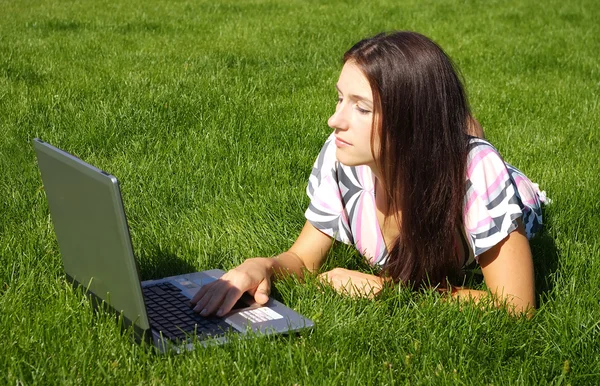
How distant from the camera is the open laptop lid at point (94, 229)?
2066 millimetres

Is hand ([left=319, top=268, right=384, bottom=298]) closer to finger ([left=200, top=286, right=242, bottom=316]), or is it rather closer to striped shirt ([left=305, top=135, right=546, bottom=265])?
striped shirt ([left=305, top=135, right=546, bottom=265])

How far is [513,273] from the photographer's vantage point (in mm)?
2783

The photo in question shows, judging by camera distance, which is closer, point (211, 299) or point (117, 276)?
point (117, 276)

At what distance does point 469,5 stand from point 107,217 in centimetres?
959

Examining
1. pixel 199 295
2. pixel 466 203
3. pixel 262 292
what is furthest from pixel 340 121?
pixel 199 295

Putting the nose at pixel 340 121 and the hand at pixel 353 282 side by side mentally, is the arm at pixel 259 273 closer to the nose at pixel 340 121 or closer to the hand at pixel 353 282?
the hand at pixel 353 282

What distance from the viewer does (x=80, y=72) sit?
6.31m

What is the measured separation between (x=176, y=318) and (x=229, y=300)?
0.18 meters

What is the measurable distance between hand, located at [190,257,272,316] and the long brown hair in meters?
0.54

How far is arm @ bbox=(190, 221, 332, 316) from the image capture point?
2701 millimetres

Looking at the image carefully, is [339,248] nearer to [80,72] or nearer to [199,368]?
[199,368]

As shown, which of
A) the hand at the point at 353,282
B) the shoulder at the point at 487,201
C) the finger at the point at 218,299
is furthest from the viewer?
the hand at the point at 353,282

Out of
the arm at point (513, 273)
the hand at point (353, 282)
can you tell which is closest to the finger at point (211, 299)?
the hand at point (353, 282)

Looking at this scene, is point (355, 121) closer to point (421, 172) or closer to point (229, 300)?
point (421, 172)
